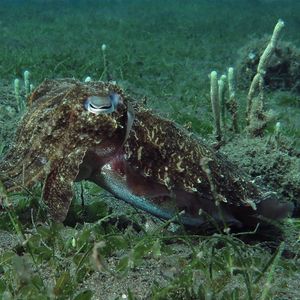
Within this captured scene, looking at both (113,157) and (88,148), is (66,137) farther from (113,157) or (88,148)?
(113,157)

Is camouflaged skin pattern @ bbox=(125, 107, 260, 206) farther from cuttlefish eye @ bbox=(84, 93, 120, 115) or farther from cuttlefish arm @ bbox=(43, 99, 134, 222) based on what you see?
cuttlefish arm @ bbox=(43, 99, 134, 222)

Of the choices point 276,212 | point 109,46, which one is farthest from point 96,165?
point 109,46

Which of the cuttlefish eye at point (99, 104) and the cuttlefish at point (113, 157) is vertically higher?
the cuttlefish eye at point (99, 104)

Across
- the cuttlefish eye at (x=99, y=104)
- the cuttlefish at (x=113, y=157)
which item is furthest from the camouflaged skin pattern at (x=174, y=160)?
the cuttlefish eye at (x=99, y=104)

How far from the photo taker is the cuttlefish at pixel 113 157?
281 cm

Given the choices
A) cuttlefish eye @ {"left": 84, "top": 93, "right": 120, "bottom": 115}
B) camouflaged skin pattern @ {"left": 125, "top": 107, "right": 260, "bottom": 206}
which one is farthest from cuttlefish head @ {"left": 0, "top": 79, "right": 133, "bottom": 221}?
camouflaged skin pattern @ {"left": 125, "top": 107, "right": 260, "bottom": 206}

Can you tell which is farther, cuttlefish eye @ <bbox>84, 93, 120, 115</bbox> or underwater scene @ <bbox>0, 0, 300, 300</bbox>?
cuttlefish eye @ <bbox>84, 93, 120, 115</bbox>

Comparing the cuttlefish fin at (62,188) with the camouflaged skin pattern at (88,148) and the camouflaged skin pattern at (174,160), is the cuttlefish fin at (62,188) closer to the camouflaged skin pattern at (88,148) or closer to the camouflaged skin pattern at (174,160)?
the camouflaged skin pattern at (88,148)

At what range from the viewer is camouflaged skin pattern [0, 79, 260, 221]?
2811 millimetres

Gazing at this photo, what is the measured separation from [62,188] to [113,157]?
15.3 inches

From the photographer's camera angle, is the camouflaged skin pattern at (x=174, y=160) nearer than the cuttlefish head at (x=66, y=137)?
No

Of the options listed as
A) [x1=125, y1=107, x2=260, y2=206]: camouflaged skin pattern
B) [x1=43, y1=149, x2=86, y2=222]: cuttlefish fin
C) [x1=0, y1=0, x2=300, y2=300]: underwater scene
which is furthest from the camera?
[x1=125, y1=107, x2=260, y2=206]: camouflaged skin pattern

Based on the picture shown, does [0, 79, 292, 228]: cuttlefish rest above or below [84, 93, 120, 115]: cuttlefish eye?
below

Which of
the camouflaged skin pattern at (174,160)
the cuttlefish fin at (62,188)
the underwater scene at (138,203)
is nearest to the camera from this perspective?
the underwater scene at (138,203)
